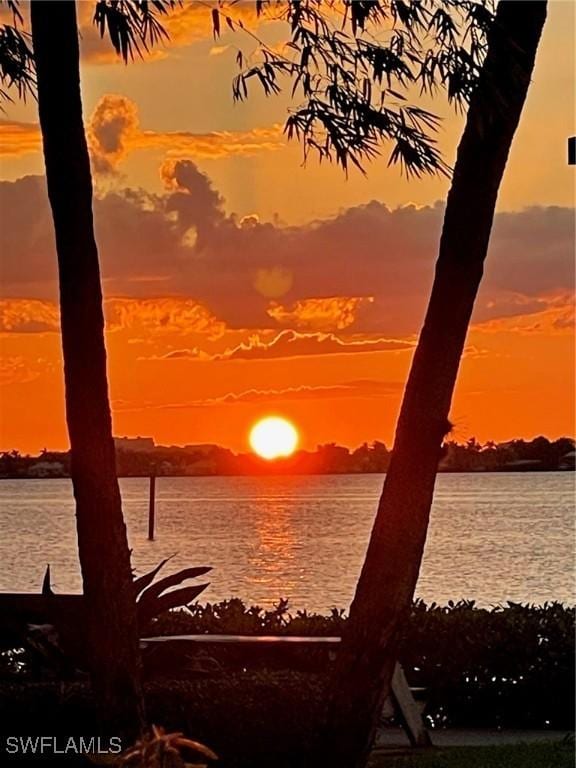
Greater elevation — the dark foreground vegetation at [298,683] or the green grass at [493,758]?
the dark foreground vegetation at [298,683]

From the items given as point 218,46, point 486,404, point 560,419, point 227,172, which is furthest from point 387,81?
point 486,404

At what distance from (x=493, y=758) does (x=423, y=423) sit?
3.05m

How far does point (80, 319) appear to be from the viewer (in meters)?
7.53

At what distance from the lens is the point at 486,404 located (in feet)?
96.8

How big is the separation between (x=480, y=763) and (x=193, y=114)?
6602mm

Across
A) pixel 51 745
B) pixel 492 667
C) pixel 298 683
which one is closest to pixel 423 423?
pixel 298 683

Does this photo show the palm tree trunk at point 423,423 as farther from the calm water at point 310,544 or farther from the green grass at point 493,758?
the calm water at point 310,544

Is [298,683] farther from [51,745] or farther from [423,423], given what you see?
[423,423]

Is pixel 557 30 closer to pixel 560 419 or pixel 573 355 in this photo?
pixel 573 355

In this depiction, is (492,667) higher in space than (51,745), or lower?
lower

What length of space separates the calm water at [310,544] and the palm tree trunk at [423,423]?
24175mm

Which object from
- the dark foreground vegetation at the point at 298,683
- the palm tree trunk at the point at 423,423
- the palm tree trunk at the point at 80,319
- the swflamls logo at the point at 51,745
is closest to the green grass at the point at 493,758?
the dark foreground vegetation at the point at 298,683

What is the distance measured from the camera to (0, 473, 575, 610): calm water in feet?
160

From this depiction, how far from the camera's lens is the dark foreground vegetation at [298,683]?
8.22 m
